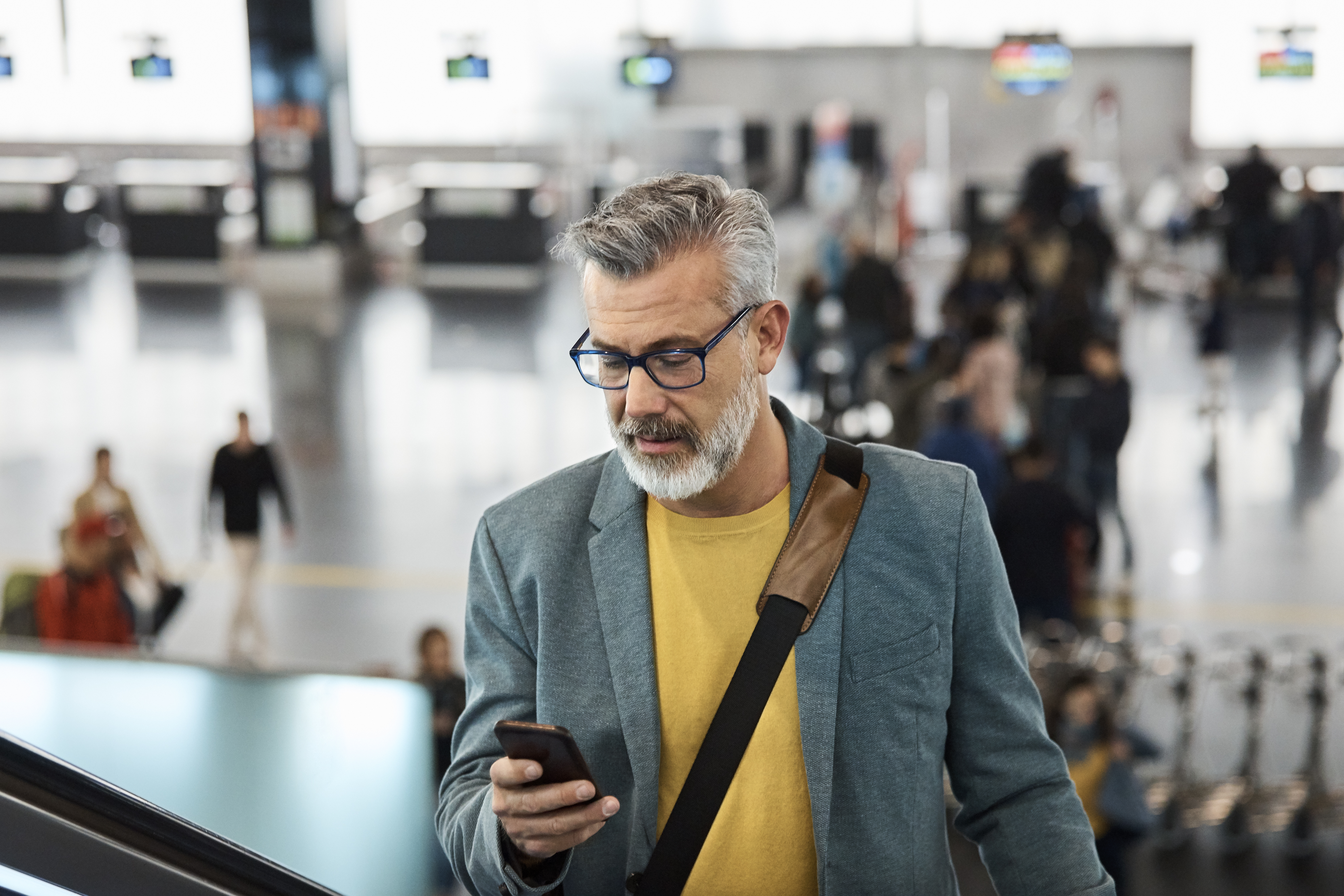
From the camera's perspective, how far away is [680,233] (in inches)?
73.4

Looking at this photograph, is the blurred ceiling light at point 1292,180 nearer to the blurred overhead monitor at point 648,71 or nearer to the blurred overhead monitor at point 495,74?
the blurred overhead monitor at point 648,71

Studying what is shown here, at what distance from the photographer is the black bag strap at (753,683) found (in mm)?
1875

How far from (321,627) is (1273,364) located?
10137mm

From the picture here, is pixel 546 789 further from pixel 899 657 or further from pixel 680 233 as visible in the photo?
pixel 680 233

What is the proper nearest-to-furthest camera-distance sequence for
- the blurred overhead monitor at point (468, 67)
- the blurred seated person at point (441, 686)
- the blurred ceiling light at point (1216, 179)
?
the blurred seated person at point (441, 686), the blurred ceiling light at point (1216, 179), the blurred overhead monitor at point (468, 67)

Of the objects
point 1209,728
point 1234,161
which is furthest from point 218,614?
point 1234,161

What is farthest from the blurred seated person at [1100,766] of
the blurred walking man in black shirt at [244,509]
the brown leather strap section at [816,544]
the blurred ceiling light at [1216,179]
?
the blurred ceiling light at [1216,179]

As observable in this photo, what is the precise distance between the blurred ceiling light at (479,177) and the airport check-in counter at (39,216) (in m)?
4.99

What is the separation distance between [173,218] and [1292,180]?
16.0m

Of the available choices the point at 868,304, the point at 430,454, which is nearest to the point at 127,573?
the point at 430,454

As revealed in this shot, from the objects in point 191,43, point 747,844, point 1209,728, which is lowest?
point 1209,728

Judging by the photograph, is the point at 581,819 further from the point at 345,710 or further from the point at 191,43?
the point at 191,43

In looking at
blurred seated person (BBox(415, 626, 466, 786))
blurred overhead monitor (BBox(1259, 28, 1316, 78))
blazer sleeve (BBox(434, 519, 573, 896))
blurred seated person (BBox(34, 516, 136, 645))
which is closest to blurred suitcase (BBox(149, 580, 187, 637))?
blurred seated person (BBox(34, 516, 136, 645))

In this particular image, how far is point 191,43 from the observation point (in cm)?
2311
